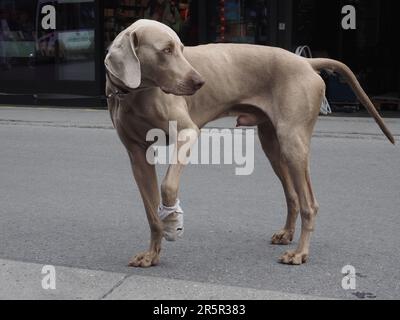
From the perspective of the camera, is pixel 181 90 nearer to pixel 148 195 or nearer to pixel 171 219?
pixel 171 219

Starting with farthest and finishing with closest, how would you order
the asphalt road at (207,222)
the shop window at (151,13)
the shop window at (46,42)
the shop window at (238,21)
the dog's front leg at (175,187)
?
the shop window at (46,42)
the shop window at (151,13)
the shop window at (238,21)
the asphalt road at (207,222)
the dog's front leg at (175,187)

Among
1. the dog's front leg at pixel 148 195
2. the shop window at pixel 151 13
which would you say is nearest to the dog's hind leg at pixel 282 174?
the dog's front leg at pixel 148 195

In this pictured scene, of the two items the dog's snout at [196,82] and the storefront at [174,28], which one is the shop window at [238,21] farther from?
the dog's snout at [196,82]

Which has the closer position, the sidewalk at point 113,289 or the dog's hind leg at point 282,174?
the sidewalk at point 113,289

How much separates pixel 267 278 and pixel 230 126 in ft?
23.7

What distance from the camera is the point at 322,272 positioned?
14.8ft

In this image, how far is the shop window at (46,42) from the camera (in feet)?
46.5

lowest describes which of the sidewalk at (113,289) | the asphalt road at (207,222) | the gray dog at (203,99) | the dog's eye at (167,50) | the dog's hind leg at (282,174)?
the asphalt road at (207,222)

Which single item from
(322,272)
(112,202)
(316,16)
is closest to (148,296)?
(322,272)

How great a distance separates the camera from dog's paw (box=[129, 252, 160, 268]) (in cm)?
458

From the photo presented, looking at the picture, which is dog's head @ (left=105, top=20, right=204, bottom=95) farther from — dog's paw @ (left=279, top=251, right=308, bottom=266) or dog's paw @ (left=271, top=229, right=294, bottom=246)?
dog's paw @ (left=271, top=229, right=294, bottom=246)

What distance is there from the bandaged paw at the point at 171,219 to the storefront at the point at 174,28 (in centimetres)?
949

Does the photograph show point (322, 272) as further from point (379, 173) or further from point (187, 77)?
point (379, 173)

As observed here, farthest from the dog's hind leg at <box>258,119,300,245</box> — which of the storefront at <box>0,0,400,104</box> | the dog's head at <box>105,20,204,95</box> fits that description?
the storefront at <box>0,0,400,104</box>
